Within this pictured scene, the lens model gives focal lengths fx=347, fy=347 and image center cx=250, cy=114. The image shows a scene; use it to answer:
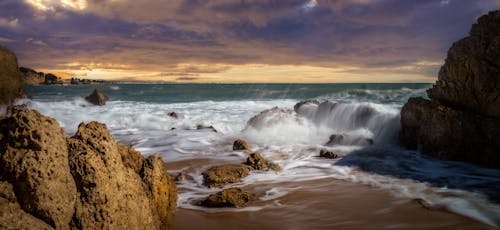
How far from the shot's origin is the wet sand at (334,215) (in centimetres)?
420

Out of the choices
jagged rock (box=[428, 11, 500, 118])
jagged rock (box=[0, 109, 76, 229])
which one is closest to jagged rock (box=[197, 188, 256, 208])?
jagged rock (box=[0, 109, 76, 229])

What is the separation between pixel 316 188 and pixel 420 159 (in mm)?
3399

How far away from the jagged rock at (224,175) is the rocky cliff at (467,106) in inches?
181

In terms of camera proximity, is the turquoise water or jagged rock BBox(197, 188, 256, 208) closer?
jagged rock BBox(197, 188, 256, 208)

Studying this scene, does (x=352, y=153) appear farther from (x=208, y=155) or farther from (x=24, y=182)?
(x=24, y=182)

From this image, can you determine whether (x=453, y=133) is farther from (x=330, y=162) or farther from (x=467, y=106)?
(x=330, y=162)

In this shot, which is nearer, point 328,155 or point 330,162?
point 330,162

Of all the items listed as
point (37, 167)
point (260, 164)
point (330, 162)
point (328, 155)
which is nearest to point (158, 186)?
point (37, 167)

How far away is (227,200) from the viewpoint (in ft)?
15.8

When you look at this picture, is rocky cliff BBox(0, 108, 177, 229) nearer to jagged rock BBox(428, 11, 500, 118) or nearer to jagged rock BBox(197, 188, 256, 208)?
jagged rock BBox(197, 188, 256, 208)

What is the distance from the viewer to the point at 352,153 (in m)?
8.72

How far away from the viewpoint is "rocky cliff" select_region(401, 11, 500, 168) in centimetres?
707

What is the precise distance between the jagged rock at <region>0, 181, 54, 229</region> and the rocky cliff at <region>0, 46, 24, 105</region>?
19500 mm

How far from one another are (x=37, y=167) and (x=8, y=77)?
20.3 m
